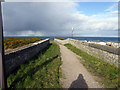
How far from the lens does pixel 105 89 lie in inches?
142

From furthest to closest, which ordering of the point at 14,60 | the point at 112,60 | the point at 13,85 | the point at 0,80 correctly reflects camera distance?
the point at 112,60
the point at 14,60
the point at 13,85
the point at 0,80

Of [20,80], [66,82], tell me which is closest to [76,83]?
[66,82]

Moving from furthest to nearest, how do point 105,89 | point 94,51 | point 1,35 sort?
1. point 94,51
2. point 105,89
3. point 1,35

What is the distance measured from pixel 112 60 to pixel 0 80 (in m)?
6.58

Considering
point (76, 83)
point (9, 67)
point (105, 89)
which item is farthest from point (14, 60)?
point (105, 89)

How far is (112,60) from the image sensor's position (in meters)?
6.09

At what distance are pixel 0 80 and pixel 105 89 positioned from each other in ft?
13.4

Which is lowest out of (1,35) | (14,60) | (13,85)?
(13,85)

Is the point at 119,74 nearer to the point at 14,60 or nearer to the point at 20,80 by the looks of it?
the point at 20,80

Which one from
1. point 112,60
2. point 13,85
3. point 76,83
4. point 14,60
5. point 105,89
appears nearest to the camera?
point 13,85

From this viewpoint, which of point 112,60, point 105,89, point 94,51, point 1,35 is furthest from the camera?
Answer: point 94,51

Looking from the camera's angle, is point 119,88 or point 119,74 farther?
point 119,74

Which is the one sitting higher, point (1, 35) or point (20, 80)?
point (1, 35)

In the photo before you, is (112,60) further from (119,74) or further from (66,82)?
(66,82)
